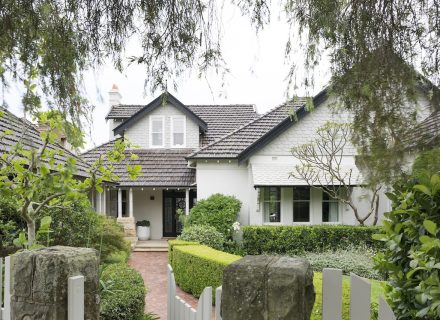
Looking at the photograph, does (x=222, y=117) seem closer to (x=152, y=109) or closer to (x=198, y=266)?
(x=152, y=109)

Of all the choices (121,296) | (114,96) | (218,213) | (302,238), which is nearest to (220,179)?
(218,213)

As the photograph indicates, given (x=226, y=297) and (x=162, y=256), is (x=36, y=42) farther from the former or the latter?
(x=162, y=256)

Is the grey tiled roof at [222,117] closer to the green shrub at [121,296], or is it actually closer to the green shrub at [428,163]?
the green shrub at [121,296]

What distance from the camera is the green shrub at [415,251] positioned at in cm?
216

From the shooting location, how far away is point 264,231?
1486 centimetres

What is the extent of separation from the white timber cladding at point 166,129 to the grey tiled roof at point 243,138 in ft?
11.2

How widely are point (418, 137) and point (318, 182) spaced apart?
12.7 metres

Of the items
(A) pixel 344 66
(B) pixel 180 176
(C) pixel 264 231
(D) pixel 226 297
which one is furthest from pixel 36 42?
(B) pixel 180 176

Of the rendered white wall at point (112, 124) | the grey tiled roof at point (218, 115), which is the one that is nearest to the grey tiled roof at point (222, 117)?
the grey tiled roof at point (218, 115)

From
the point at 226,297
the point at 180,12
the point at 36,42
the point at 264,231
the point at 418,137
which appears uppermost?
the point at 180,12

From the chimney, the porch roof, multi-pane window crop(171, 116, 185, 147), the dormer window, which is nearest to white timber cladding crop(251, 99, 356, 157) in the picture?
the porch roof

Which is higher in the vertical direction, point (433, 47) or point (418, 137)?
point (433, 47)

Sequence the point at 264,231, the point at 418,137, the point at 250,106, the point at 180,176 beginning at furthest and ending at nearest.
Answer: the point at 250,106
the point at 180,176
the point at 264,231
the point at 418,137

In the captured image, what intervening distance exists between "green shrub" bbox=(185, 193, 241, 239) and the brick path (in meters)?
2.07
